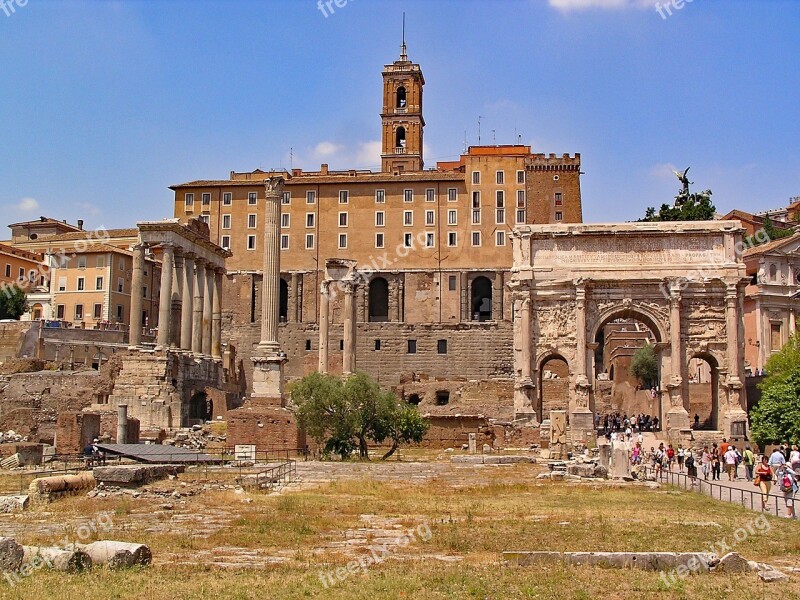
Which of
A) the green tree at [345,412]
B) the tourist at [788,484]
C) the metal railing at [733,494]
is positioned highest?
the green tree at [345,412]

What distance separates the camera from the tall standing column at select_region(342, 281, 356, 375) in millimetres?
50287

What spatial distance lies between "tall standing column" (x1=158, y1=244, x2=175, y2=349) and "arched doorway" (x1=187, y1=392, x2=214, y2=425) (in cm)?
354

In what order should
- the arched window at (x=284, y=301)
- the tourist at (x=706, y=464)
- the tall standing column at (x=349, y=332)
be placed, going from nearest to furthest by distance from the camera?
1. the tourist at (x=706, y=464)
2. the tall standing column at (x=349, y=332)
3. the arched window at (x=284, y=301)

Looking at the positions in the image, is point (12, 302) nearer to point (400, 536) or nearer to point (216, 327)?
point (216, 327)

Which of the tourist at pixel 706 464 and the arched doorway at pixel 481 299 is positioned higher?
the arched doorway at pixel 481 299

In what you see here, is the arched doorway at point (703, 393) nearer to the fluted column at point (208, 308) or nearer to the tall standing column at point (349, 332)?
the tall standing column at point (349, 332)

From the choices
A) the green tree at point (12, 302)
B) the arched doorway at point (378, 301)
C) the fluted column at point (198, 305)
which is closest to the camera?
the fluted column at point (198, 305)

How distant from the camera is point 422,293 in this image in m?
76.0

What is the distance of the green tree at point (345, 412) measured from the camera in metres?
36.5

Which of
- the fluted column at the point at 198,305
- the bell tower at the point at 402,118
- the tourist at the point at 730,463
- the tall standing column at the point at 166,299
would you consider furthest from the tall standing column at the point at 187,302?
the bell tower at the point at 402,118

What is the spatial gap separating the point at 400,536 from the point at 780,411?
24.5 m

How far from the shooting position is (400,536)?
17406 mm

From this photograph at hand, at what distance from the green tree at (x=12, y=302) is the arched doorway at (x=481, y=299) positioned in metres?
32.8

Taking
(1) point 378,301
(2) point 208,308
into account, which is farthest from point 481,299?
(2) point 208,308
